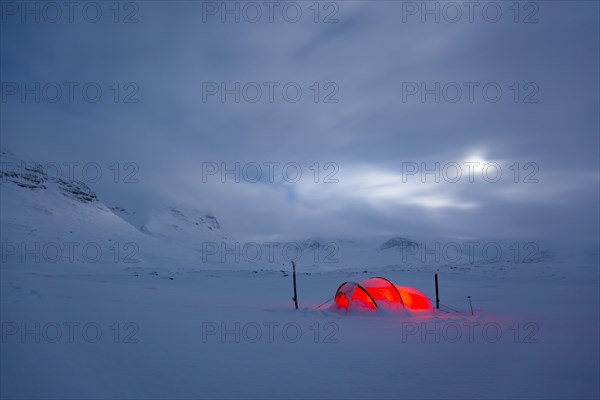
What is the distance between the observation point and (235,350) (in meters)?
8.85

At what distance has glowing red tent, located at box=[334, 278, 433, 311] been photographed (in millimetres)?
15492

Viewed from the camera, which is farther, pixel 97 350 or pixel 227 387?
pixel 97 350

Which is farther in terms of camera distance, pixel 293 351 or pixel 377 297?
pixel 377 297

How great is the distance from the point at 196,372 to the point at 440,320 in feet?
36.3

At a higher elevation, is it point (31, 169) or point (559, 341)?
point (31, 169)

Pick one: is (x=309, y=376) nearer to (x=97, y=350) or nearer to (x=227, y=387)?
(x=227, y=387)

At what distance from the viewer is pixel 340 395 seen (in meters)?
6.07

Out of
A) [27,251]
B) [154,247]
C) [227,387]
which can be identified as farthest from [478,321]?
[154,247]

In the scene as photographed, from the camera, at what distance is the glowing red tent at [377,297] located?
15.5 metres

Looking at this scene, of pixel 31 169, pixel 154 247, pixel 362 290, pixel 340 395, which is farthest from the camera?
pixel 31 169

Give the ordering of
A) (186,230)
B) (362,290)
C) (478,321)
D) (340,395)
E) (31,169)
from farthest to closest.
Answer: (186,230), (31,169), (362,290), (478,321), (340,395)

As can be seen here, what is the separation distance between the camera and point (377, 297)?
15.6 meters

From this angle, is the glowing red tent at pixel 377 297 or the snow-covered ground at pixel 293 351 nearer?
the snow-covered ground at pixel 293 351

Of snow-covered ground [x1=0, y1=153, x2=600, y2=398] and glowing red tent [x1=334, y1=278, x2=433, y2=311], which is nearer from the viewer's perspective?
snow-covered ground [x1=0, y1=153, x2=600, y2=398]
